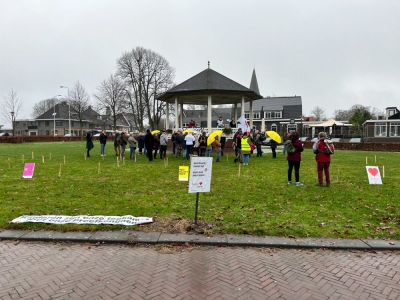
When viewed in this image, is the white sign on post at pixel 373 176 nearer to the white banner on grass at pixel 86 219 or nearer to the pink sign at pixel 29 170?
the white banner on grass at pixel 86 219

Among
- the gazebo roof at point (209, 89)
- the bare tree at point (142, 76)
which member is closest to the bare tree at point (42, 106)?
the bare tree at point (142, 76)

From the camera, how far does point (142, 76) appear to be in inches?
1767

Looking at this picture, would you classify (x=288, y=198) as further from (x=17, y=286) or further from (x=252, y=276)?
(x=17, y=286)

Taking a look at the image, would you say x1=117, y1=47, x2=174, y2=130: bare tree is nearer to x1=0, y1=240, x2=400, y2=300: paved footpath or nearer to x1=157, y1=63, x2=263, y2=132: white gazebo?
x1=157, y1=63, x2=263, y2=132: white gazebo

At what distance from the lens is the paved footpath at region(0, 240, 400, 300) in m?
3.72

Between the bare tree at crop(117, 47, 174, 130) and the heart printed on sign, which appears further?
the bare tree at crop(117, 47, 174, 130)

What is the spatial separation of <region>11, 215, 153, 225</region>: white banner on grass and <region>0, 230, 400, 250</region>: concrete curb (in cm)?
43

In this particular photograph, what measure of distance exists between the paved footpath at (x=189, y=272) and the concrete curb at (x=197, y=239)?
0.40ft

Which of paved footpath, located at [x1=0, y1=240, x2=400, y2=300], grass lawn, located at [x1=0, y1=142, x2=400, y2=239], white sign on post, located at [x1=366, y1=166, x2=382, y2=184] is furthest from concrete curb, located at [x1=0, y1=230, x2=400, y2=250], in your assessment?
white sign on post, located at [x1=366, y1=166, x2=382, y2=184]

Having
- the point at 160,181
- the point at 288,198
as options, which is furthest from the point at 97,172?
the point at 288,198

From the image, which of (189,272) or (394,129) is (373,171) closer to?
(189,272)

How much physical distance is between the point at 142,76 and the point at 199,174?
41.7 meters

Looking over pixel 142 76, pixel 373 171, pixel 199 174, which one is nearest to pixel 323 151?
pixel 373 171

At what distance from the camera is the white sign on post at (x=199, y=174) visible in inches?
229
